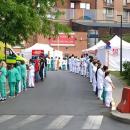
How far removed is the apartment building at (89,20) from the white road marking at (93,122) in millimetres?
57531

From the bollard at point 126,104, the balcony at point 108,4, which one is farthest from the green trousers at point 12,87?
the balcony at point 108,4

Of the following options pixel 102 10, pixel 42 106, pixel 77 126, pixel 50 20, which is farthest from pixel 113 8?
pixel 77 126

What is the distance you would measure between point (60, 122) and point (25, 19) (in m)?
8.35

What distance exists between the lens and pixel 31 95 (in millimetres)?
26703

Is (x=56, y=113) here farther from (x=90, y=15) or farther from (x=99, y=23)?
(x=90, y=15)

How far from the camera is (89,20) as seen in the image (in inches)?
3435

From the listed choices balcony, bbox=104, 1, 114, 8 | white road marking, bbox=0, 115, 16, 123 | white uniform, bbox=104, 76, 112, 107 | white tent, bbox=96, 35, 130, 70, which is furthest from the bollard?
balcony, bbox=104, 1, 114, 8

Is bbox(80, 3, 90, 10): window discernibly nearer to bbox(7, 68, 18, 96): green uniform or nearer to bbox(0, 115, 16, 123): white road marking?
bbox(7, 68, 18, 96): green uniform

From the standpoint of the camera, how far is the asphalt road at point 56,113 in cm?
1576

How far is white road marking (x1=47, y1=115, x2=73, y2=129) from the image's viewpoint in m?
15.6

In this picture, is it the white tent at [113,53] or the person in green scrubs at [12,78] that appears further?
the white tent at [113,53]

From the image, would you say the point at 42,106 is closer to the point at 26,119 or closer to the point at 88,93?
the point at 26,119

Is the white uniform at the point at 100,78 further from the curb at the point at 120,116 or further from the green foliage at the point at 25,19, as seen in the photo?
the curb at the point at 120,116

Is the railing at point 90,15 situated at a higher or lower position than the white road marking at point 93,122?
higher
